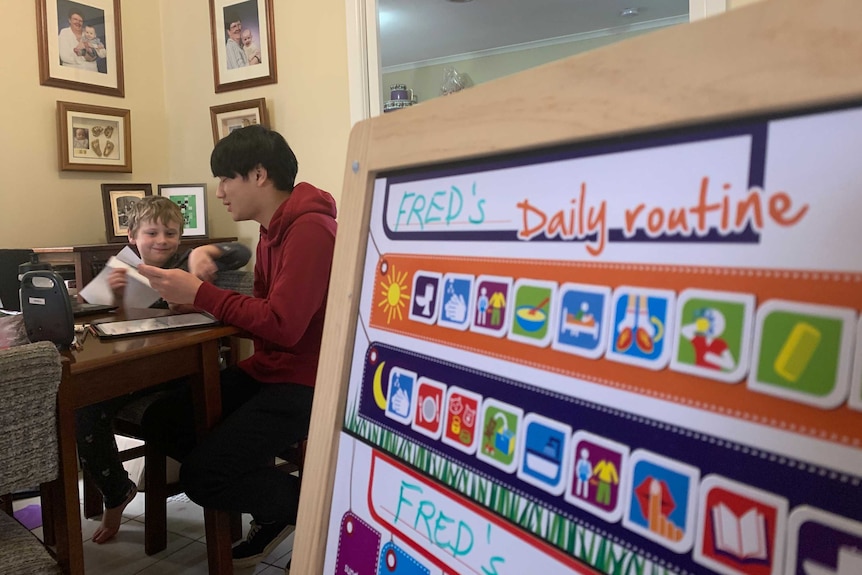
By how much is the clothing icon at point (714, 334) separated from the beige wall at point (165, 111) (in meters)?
2.26

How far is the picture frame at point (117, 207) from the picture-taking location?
2789 millimetres

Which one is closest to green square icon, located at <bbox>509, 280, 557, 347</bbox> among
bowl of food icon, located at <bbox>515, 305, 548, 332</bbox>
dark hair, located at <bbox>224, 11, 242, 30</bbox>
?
bowl of food icon, located at <bbox>515, 305, 548, 332</bbox>

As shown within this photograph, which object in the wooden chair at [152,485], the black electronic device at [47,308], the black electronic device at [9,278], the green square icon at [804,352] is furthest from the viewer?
the black electronic device at [9,278]

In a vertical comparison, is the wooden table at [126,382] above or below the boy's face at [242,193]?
below

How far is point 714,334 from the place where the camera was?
365 mm

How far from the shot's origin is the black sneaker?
169 centimetres

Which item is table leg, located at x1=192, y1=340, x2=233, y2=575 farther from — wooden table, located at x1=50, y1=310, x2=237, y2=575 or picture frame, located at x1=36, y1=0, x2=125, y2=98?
picture frame, located at x1=36, y1=0, x2=125, y2=98

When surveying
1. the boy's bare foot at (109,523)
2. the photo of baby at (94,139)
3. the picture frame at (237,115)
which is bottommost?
the boy's bare foot at (109,523)

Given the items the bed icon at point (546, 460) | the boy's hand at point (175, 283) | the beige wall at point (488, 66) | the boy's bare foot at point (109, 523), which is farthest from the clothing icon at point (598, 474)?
the beige wall at point (488, 66)

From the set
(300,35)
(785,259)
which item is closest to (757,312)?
(785,259)

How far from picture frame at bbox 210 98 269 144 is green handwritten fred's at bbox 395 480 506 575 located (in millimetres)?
2426

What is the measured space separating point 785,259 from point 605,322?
0.12 meters

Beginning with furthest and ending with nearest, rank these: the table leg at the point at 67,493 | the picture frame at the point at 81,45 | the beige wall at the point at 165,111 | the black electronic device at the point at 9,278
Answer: the picture frame at the point at 81,45, the beige wall at the point at 165,111, the black electronic device at the point at 9,278, the table leg at the point at 67,493

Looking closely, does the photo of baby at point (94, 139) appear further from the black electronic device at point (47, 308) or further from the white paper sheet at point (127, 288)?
the black electronic device at point (47, 308)
